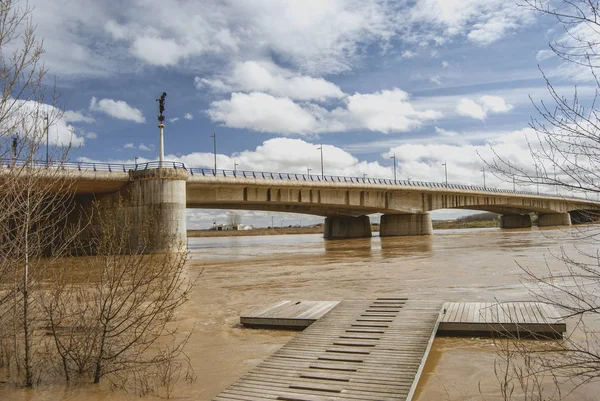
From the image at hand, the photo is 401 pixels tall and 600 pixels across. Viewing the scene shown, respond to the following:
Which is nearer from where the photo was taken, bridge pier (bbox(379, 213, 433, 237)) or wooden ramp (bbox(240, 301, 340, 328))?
wooden ramp (bbox(240, 301, 340, 328))

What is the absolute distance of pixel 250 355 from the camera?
895cm

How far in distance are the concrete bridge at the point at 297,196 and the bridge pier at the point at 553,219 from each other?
5679 mm

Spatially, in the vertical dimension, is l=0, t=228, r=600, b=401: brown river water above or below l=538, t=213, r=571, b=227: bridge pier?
below

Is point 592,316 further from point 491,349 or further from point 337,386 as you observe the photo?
point 337,386

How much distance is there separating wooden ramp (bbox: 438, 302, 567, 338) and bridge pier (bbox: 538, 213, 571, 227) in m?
106

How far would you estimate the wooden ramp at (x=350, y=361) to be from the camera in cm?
600

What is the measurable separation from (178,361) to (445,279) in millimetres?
13010

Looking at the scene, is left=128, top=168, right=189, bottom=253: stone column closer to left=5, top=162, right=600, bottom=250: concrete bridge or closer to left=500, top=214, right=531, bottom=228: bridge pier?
left=5, top=162, right=600, bottom=250: concrete bridge

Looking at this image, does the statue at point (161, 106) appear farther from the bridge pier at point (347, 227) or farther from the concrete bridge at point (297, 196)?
the bridge pier at point (347, 227)

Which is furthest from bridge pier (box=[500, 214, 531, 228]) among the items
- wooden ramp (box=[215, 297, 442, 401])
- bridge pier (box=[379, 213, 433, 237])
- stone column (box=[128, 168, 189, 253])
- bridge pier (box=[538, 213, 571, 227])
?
wooden ramp (box=[215, 297, 442, 401])

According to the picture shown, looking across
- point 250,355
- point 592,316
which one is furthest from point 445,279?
point 250,355

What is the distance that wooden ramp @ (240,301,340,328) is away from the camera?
35.3 ft

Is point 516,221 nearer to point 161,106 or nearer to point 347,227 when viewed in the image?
point 347,227

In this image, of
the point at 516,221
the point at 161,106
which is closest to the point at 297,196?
the point at 161,106
